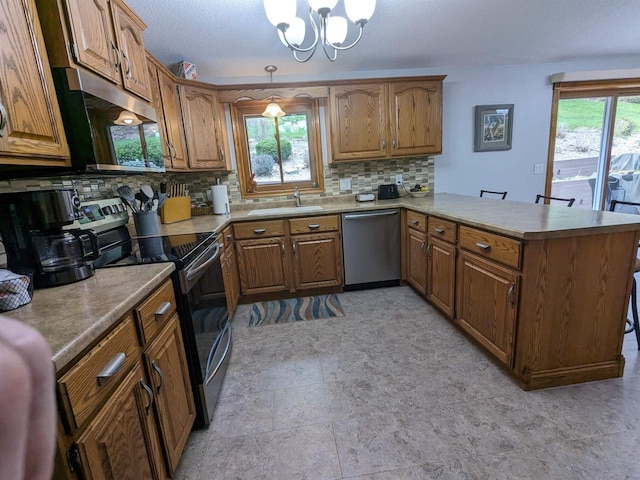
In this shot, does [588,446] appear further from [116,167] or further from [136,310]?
[116,167]

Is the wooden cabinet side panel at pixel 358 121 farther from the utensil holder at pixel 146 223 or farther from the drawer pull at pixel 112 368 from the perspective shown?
the drawer pull at pixel 112 368

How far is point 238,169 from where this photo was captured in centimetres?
316

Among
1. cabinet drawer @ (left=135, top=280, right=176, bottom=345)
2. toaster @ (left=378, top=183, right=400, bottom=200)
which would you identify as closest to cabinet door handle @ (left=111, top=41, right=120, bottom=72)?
cabinet drawer @ (left=135, top=280, right=176, bottom=345)

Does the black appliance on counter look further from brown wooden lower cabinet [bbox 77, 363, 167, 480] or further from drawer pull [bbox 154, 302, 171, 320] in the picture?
brown wooden lower cabinet [bbox 77, 363, 167, 480]

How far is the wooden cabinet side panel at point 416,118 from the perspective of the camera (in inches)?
113

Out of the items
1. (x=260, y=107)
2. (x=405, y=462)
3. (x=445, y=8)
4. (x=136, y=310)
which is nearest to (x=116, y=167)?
(x=136, y=310)

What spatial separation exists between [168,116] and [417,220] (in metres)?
2.18

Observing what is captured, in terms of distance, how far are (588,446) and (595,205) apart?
3565mm

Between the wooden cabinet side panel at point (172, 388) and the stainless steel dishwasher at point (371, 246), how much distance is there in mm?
1804

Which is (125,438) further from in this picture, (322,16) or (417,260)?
(417,260)

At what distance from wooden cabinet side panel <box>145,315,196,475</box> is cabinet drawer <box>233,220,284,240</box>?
1.46 m

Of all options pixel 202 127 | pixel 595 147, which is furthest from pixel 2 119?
pixel 595 147

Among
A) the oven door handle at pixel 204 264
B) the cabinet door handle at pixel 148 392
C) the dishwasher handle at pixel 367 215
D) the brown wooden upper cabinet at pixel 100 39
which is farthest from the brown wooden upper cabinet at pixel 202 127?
the cabinet door handle at pixel 148 392

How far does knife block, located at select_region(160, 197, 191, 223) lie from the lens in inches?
101
